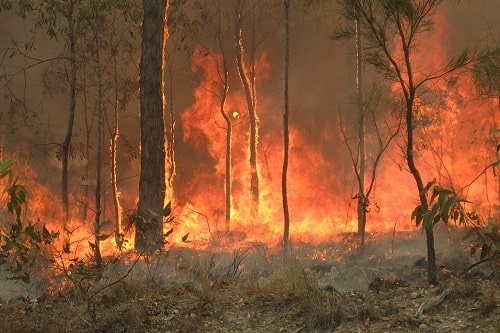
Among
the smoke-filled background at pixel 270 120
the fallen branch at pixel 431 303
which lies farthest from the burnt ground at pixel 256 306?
the smoke-filled background at pixel 270 120

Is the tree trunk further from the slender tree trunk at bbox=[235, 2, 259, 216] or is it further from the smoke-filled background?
the smoke-filled background

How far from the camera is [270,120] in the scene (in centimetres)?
2556

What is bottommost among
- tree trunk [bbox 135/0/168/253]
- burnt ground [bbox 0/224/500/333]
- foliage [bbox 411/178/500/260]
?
burnt ground [bbox 0/224/500/333]

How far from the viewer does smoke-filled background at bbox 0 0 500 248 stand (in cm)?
2252

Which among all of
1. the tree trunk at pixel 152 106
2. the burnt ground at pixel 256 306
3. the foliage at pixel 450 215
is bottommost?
the burnt ground at pixel 256 306

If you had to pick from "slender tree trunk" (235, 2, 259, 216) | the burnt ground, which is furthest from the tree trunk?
"slender tree trunk" (235, 2, 259, 216)

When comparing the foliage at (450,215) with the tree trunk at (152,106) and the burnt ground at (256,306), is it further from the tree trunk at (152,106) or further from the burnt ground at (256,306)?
the tree trunk at (152,106)

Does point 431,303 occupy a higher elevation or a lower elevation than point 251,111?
lower

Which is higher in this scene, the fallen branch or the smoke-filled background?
the smoke-filled background

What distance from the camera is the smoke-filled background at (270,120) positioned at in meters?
22.5

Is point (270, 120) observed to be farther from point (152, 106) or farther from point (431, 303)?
point (431, 303)

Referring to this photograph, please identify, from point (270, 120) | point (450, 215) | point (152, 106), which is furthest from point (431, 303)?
point (270, 120)

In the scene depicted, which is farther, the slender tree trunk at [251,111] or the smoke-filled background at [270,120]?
the smoke-filled background at [270,120]

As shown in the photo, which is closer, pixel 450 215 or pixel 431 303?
pixel 450 215
